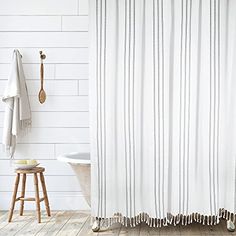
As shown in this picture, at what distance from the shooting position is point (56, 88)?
5078 millimetres

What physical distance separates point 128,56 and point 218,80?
0.78 m

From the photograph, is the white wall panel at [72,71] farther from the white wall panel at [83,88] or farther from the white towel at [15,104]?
the white towel at [15,104]

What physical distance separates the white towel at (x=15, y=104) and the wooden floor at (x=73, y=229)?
817mm

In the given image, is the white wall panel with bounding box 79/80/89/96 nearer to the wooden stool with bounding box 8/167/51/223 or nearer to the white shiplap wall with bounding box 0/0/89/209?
the white shiplap wall with bounding box 0/0/89/209

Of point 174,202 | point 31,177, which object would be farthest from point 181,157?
point 31,177

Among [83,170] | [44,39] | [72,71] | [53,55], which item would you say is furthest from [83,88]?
[83,170]

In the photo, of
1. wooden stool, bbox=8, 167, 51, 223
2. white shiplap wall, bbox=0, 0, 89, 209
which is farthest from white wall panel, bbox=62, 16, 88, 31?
wooden stool, bbox=8, 167, 51, 223

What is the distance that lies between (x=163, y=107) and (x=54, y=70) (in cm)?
139

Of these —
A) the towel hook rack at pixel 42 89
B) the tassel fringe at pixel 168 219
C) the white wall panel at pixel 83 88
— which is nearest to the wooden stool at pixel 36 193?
the tassel fringe at pixel 168 219

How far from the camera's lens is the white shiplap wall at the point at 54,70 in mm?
5055

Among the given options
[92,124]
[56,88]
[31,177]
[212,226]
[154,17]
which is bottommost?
[212,226]

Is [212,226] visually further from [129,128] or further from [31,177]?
[31,177]

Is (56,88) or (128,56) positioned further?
(56,88)

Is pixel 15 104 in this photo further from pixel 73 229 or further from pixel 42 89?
pixel 73 229
